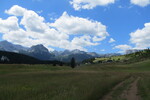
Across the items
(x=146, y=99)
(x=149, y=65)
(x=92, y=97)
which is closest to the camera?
(x=92, y=97)

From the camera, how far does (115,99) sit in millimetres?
18203

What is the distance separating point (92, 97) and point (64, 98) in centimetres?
293

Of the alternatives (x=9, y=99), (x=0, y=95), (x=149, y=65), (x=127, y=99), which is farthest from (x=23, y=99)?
(x=149, y=65)

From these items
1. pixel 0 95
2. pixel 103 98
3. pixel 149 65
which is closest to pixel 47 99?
pixel 0 95

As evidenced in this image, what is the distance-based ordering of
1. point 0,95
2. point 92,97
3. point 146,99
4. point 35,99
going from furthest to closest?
point 146,99 → point 92,97 → point 0,95 → point 35,99

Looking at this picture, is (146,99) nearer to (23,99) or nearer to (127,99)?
(127,99)

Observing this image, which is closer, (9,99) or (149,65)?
(9,99)

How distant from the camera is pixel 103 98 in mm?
18703

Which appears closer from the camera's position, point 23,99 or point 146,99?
point 23,99

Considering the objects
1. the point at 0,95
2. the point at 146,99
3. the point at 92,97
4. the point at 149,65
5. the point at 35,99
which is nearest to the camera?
the point at 35,99

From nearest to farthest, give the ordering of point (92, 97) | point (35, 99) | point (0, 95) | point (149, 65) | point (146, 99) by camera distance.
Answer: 1. point (35, 99)
2. point (0, 95)
3. point (92, 97)
4. point (146, 99)
5. point (149, 65)

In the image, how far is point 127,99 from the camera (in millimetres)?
18516

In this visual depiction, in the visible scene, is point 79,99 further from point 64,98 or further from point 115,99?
point 115,99

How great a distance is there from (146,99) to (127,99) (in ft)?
4.22
